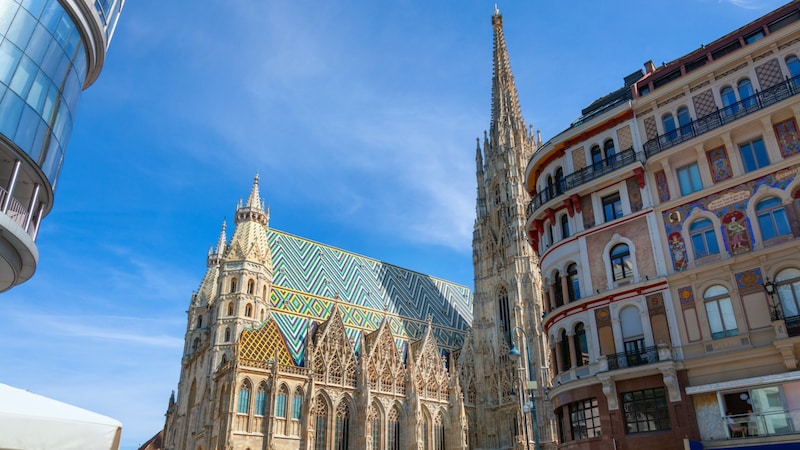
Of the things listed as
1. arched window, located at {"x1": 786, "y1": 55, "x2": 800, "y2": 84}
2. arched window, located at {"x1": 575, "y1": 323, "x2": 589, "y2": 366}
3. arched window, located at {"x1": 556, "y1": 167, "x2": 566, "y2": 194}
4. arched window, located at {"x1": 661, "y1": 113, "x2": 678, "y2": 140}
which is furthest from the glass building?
arched window, located at {"x1": 786, "y1": 55, "x2": 800, "y2": 84}

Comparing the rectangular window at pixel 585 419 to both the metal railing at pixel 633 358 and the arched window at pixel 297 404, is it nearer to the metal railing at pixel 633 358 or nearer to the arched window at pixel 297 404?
the metal railing at pixel 633 358

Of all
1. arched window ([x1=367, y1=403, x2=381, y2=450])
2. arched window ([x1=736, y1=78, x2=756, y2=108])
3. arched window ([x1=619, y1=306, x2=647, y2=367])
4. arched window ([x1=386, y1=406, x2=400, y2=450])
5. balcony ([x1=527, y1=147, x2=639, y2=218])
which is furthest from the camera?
arched window ([x1=386, y1=406, x2=400, y2=450])

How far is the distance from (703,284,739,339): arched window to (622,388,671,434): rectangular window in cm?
253

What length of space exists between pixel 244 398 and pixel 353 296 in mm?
19923

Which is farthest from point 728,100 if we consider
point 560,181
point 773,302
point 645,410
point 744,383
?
point 645,410

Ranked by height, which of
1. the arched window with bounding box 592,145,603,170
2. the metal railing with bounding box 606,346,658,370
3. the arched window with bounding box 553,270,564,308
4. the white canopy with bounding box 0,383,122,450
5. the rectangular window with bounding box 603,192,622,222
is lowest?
the white canopy with bounding box 0,383,122,450

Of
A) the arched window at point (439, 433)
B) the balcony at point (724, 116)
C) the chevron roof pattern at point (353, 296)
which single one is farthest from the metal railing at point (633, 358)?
the arched window at point (439, 433)

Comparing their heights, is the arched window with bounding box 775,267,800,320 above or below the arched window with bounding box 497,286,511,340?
below

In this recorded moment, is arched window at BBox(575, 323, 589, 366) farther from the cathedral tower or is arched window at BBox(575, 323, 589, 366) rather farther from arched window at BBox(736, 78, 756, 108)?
the cathedral tower

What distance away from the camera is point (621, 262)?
67.0ft

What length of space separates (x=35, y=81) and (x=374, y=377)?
123ft

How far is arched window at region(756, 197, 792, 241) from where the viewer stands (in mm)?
17188

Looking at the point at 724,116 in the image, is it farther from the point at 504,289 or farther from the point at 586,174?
the point at 504,289

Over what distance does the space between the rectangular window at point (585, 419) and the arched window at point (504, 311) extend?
122 ft
